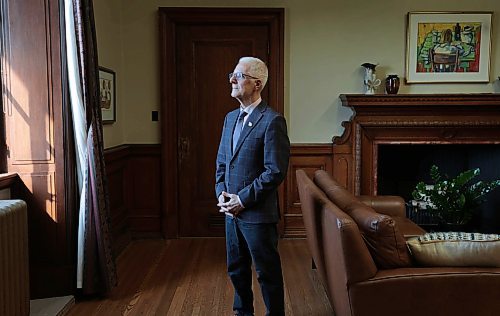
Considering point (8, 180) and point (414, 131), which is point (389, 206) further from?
point (8, 180)

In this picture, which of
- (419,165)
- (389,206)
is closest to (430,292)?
(389,206)

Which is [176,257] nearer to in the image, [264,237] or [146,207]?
[146,207]

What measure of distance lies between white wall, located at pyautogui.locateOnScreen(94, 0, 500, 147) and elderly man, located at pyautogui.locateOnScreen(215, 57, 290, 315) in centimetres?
228

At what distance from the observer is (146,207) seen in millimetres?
5137

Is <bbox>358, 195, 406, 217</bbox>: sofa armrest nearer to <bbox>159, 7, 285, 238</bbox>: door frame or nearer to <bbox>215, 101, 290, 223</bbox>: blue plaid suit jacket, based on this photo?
<bbox>159, 7, 285, 238</bbox>: door frame

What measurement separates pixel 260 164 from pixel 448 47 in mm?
2992

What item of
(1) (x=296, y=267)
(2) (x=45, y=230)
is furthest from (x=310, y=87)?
(2) (x=45, y=230)

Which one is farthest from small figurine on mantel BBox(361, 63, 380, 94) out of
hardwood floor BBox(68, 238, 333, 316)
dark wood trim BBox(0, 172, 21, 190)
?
dark wood trim BBox(0, 172, 21, 190)

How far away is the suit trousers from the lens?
2.74 meters

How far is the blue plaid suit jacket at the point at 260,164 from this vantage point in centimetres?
266

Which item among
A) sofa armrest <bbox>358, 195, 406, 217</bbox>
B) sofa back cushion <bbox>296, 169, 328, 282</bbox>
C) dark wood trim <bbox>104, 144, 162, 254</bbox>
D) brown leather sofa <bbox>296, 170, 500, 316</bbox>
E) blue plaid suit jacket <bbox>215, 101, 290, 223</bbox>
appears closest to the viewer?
brown leather sofa <bbox>296, 170, 500, 316</bbox>

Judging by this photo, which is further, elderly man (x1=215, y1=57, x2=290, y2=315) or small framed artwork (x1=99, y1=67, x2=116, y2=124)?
small framed artwork (x1=99, y1=67, x2=116, y2=124)

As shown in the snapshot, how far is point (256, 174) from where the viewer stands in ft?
9.03

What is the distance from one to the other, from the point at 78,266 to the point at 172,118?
1.96 metres
